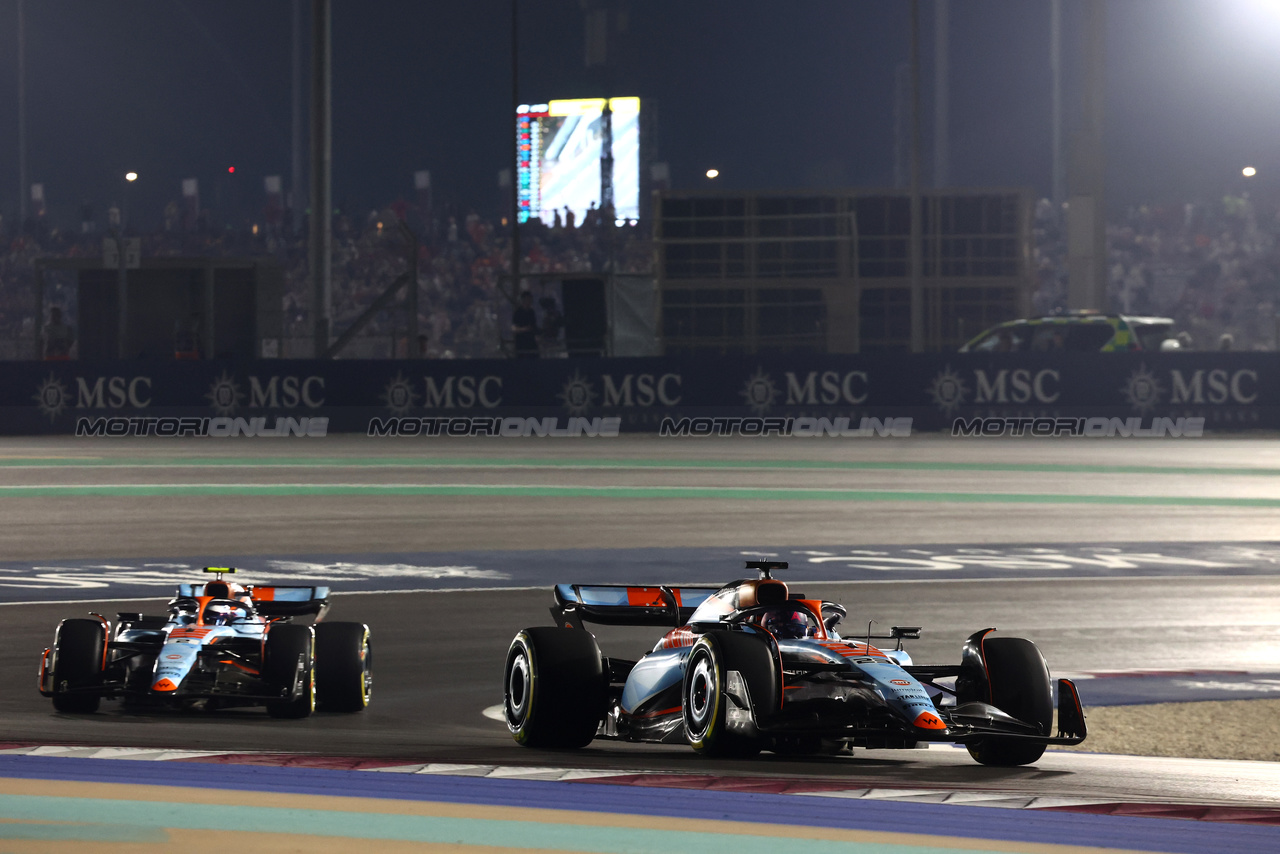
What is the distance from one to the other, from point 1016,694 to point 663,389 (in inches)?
1028

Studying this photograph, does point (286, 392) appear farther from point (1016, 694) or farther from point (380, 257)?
point (1016, 694)

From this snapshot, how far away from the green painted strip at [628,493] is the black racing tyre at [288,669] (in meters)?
13.0

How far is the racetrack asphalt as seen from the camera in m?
7.36

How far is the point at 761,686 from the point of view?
19.7 feet

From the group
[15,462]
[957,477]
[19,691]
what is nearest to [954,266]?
[957,477]

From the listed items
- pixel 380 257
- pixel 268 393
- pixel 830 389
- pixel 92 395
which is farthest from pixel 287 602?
pixel 380 257

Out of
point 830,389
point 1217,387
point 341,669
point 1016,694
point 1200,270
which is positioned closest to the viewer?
point 1016,694

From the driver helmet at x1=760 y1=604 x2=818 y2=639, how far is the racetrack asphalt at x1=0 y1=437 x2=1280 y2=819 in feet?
1.68

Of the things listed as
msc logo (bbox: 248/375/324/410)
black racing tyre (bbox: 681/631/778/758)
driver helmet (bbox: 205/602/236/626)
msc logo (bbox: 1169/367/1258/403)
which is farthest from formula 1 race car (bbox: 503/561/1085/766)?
msc logo (bbox: 1169/367/1258/403)

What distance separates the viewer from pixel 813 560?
15.4 meters

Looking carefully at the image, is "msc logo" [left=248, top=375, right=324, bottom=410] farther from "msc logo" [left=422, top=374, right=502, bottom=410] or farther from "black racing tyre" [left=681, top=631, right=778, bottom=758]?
"black racing tyre" [left=681, top=631, right=778, bottom=758]

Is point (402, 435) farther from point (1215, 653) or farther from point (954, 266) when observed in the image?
point (1215, 653)

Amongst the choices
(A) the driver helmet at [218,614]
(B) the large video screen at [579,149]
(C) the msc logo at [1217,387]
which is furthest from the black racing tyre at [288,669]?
(B) the large video screen at [579,149]

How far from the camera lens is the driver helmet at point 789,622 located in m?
6.55
